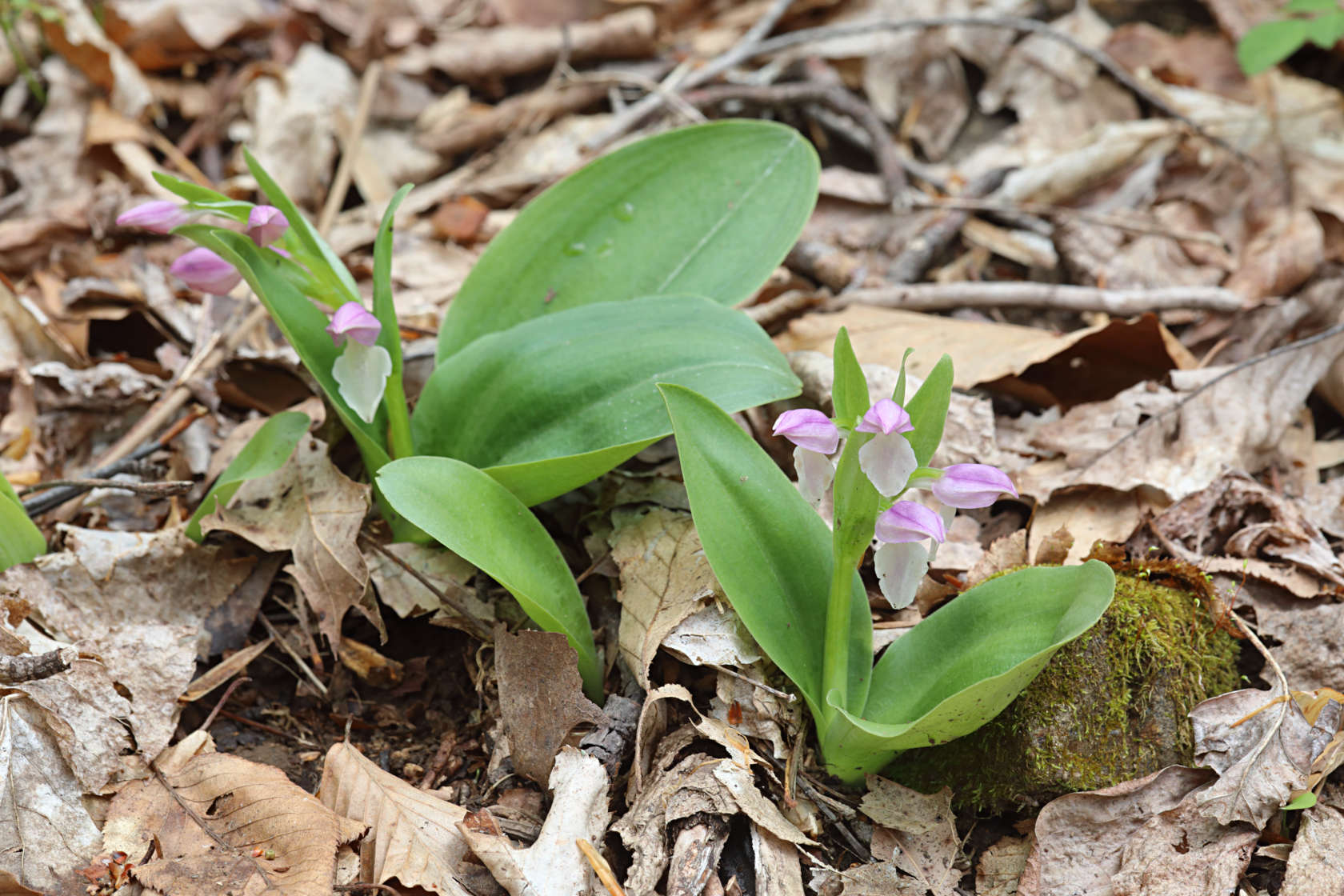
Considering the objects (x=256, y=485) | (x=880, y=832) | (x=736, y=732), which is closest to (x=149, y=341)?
(x=256, y=485)

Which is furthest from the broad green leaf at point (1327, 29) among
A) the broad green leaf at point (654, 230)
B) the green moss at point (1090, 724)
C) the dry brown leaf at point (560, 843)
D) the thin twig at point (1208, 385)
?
the dry brown leaf at point (560, 843)

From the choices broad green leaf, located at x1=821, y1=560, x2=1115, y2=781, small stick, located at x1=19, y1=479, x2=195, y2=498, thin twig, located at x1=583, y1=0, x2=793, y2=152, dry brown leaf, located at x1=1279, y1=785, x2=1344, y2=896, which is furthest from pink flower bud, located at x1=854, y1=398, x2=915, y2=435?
thin twig, located at x1=583, y1=0, x2=793, y2=152

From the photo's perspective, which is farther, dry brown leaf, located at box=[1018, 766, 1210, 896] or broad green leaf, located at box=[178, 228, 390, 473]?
broad green leaf, located at box=[178, 228, 390, 473]

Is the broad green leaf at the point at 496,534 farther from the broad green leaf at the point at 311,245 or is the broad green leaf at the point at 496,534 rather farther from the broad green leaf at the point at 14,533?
the broad green leaf at the point at 14,533

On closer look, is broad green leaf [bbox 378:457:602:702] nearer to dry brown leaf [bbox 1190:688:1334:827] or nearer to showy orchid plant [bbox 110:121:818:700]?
showy orchid plant [bbox 110:121:818:700]

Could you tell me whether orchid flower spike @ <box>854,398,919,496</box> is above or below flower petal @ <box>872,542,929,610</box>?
above

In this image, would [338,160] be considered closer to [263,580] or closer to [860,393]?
[263,580]

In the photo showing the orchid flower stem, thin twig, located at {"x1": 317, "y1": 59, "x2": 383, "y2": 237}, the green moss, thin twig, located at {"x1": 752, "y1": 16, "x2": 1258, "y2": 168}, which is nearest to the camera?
the green moss
